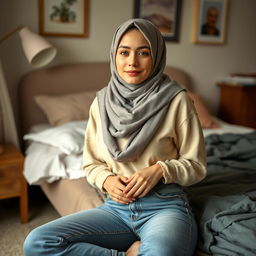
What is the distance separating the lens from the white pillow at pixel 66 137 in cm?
198

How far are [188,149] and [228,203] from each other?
26 cm

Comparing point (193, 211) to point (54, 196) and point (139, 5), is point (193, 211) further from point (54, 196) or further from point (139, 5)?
point (139, 5)

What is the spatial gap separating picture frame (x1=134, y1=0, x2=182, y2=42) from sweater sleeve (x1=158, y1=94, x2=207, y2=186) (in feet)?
6.08

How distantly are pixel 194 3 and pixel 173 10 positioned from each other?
237 mm

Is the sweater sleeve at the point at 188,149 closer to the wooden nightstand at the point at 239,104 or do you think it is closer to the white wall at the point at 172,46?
the white wall at the point at 172,46

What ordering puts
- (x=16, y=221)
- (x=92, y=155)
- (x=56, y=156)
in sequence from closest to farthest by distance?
(x=92, y=155)
(x=56, y=156)
(x=16, y=221)

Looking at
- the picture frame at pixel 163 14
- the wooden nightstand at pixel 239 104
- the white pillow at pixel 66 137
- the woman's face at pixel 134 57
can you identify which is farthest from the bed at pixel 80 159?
the woman's face at pixel 134 57

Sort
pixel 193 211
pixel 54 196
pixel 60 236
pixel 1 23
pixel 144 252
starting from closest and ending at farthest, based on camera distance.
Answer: pixel 144 252, pixel 60 236, pixel 193 211, pixel 54 196, pixel 1 23

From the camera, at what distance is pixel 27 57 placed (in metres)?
2.27

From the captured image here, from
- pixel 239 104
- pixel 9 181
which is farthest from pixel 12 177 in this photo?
pixel 239 104

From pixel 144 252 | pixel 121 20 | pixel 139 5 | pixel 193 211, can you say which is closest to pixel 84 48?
pixel 121 20

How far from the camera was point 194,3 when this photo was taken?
3164 millimetres

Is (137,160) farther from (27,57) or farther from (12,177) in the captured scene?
(27,57)

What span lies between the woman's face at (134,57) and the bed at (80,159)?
1.83 feet
